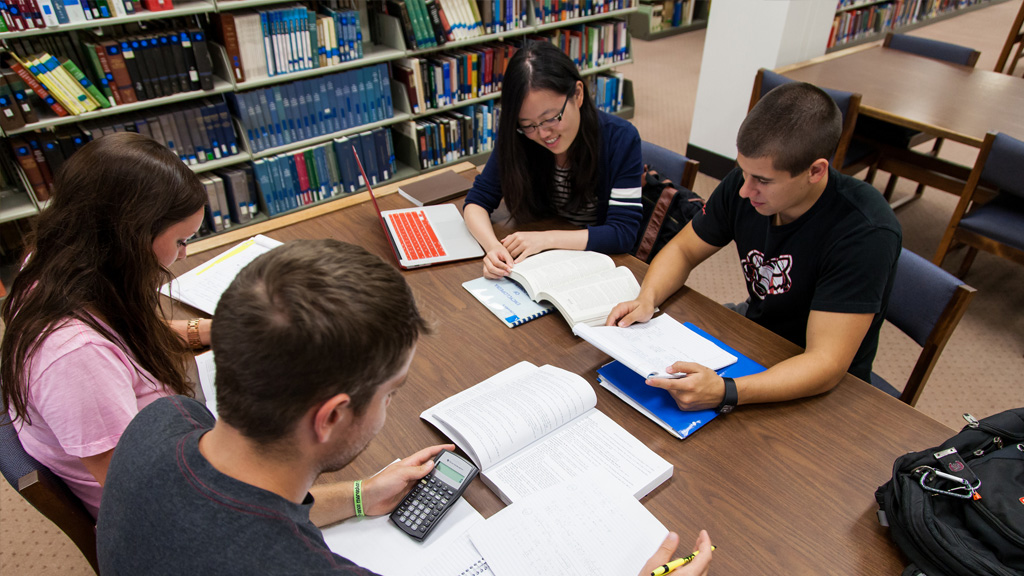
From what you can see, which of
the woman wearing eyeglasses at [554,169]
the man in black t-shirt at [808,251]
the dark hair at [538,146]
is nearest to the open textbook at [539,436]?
the man in black t-shirt at [808,251]

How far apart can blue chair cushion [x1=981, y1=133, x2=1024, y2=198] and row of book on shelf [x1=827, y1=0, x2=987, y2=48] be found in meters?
2.72

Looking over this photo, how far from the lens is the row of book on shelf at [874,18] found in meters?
5.06

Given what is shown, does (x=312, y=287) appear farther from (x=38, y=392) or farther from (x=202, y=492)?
(x=38, y=392)

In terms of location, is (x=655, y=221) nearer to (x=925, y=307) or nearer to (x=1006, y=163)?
(x=925, y=307)

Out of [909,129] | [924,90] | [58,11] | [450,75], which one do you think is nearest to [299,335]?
[58,11]

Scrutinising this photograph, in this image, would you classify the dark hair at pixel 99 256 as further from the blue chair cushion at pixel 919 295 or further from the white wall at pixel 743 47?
the white wall at pixel 743 47

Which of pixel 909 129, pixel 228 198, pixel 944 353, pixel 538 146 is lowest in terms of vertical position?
pixel 944 353

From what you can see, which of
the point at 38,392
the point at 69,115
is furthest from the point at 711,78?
the point at 38,392

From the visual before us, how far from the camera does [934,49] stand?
3.39m

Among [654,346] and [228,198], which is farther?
[228,198]

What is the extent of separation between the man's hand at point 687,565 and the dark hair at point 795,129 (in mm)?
769

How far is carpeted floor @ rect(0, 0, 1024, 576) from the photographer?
177 cm

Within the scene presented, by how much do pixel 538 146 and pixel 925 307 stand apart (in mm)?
1097

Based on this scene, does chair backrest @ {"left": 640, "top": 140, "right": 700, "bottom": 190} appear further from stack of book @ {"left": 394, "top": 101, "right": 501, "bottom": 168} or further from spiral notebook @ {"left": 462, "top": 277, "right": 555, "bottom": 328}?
stack of book @ {"left": 394, "top": 101, "right": 501, "bottom": 168}
